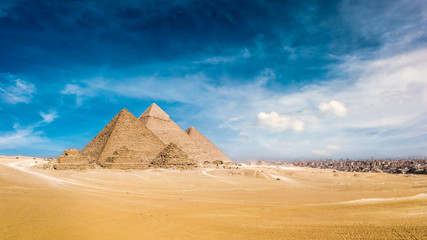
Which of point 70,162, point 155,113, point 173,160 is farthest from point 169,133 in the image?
point 70,162

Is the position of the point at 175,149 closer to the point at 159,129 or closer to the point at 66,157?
the point at 66,157

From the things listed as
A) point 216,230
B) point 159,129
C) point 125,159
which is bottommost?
point 216,230

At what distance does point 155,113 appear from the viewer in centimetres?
7306

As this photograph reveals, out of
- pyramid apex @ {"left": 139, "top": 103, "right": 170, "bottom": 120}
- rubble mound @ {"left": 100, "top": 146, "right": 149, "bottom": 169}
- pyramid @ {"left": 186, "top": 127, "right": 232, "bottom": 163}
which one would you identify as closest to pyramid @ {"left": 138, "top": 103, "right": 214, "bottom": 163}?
pyramid apex @ {"left": 139, "top": 103, "right": 170, "bottom": 120}

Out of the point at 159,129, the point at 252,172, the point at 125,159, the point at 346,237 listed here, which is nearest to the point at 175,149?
the point at 125,159

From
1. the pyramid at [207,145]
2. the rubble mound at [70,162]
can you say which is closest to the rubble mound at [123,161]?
the rubble mound at [70,162]

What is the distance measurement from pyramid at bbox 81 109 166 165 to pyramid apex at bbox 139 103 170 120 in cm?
1612

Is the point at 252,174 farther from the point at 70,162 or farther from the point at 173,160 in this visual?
the point at 70,162

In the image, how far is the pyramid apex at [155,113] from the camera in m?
72.4

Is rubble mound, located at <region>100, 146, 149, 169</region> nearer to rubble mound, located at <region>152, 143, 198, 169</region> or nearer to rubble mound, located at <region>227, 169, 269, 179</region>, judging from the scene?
rubble mound, located at <region>152, 143, 198, 169</region>

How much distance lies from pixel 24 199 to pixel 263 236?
7.00m

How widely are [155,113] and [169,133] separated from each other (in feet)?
28.9

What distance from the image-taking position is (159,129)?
68438mm

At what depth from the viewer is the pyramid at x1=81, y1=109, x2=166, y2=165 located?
4672cm
